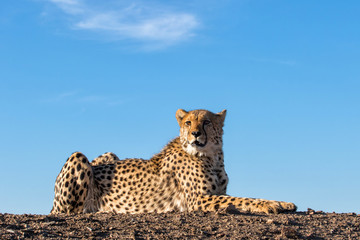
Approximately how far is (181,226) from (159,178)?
185 centimetres

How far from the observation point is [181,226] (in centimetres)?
642

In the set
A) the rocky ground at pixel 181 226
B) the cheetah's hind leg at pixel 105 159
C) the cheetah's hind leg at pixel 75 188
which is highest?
the cheetah's hind leg at pixel 105 159

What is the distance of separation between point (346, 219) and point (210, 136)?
2269mm

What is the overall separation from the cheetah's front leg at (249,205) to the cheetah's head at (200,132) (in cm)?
86

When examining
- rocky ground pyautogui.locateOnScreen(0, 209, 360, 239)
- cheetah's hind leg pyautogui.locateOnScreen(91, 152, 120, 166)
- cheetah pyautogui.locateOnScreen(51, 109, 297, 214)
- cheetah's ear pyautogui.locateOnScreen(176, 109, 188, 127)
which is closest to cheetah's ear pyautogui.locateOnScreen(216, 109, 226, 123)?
cheetah pyautogui.locateOnScreen(51, 109, 297, 214)

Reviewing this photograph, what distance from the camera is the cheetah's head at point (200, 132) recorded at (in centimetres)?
791

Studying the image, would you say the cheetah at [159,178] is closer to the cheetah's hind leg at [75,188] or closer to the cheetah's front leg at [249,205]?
the cheetah's hind leg at [75,188]

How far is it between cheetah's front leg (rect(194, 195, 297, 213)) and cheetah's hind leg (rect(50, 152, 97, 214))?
189 centimetres

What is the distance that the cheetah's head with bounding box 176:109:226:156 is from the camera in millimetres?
7914

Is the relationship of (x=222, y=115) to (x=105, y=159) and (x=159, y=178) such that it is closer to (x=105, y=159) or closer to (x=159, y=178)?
(x=159, y=178)

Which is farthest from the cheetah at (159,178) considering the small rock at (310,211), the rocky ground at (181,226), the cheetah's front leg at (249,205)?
the small rock at (310,211)

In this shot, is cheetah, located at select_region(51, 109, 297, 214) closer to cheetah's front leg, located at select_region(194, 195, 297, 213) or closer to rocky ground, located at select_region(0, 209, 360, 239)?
cheetah's front leg, located at select_region(194, 195, 297, 213)

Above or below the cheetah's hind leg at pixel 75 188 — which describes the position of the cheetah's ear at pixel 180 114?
above

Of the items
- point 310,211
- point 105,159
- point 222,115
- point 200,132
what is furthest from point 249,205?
point 105,159
